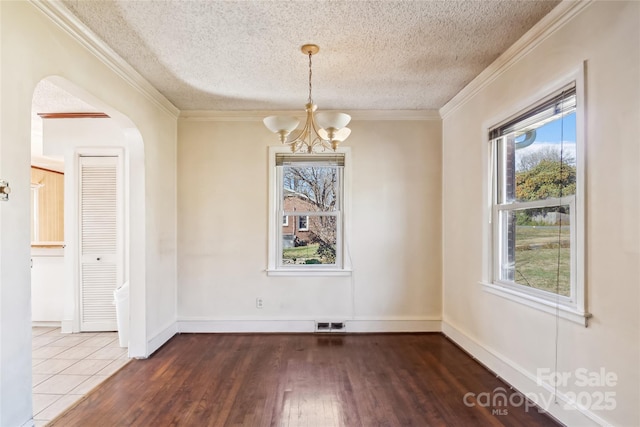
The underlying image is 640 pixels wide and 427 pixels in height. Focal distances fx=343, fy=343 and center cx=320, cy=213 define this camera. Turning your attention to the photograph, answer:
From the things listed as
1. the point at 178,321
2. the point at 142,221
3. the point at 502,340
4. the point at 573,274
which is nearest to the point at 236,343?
the point at 178,321

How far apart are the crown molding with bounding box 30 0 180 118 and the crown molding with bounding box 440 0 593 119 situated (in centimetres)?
301

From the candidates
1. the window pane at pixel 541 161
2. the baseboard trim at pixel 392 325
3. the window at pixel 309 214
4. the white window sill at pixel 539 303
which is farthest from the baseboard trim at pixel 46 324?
the window pane at pixel 541 161

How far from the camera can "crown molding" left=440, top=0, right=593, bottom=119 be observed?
6.68 ft

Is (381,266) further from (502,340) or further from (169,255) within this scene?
(169,255)

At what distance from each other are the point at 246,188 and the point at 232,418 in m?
2.48

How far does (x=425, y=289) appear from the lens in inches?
161

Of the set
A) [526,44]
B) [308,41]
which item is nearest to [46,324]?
[308,41]

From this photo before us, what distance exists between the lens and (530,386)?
8.05 ft

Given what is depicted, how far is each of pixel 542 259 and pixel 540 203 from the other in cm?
40

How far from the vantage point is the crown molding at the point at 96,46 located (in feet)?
6.74

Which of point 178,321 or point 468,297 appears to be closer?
point 468,297

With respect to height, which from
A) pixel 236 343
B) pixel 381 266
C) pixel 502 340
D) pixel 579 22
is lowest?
pixel 236 343

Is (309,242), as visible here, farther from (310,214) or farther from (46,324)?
(46,324)

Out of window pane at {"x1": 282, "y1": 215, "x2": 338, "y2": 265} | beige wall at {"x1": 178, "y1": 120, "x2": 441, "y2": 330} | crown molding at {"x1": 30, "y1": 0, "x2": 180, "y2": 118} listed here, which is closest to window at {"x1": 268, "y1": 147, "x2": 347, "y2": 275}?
window pane at {"x1": 282, "y1": 215, "x2": 338, "y2": 265}
